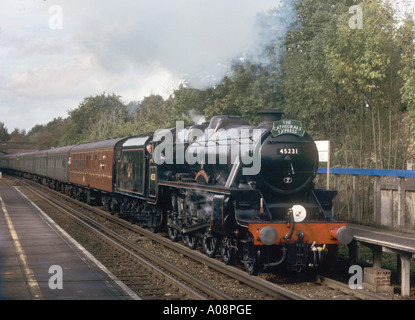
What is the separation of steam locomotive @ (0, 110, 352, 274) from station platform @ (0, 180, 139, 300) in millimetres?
2470

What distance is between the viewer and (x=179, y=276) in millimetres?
9312

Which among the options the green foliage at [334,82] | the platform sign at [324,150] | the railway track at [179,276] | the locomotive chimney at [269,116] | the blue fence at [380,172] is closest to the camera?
the railway track at [179,276]

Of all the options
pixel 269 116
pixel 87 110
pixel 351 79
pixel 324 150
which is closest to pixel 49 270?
pixel 269 116

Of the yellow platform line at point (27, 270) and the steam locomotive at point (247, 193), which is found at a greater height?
the steam locomotive at point (247, 193)

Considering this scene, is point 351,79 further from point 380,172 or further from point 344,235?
point 344,235

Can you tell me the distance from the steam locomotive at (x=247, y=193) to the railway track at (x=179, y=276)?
407mm

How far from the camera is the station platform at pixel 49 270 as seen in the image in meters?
7.53

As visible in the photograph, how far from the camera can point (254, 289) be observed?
8.34 meters

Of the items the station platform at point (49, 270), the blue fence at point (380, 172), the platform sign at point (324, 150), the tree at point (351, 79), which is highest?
the tree at point (351, 79)

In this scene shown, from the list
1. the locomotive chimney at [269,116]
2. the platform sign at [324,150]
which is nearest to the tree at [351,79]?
the platform sign at [324,150]

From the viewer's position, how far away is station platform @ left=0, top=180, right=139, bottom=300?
24.7ft

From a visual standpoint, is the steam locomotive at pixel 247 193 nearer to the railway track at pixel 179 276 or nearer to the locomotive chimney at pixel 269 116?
the locomotive chimney at pixel 269 116
